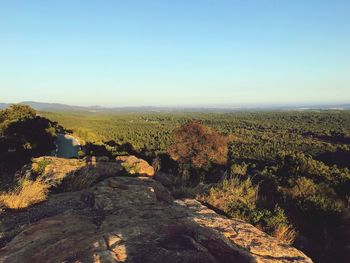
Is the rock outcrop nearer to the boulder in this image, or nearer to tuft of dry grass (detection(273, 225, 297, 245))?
tuft of dry grass (detection(273, 225, 297, 245))

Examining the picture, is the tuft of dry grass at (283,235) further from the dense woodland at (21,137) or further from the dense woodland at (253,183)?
the dense woodland at (21,137)

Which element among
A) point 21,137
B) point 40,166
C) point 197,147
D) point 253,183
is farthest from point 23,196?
point 197,147

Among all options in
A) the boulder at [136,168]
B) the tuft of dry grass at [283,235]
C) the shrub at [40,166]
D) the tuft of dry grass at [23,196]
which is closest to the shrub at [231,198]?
the tuft of dry grass at [283,235]

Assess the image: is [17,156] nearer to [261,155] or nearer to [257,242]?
[257,242]

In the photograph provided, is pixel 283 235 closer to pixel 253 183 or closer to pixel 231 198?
pixel 231 198

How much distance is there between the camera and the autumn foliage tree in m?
34.0

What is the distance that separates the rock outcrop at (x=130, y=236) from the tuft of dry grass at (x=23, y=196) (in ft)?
1.09

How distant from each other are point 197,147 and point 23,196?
28111 millimetres

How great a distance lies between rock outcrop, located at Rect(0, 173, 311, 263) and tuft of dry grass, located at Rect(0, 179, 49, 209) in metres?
0.33

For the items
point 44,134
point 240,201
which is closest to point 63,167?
point 240,201

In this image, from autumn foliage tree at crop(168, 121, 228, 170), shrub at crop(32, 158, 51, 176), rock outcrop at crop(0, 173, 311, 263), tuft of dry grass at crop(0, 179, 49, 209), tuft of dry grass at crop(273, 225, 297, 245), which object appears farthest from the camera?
autumn foliage tree at crop(168, 121, 228, 170)

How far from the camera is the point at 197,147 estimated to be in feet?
114

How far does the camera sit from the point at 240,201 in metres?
8.60

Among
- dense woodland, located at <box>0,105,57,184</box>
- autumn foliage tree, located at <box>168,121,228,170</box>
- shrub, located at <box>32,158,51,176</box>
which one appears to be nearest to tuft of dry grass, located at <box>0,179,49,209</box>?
shrub, located at <box>32,158,51,176</box>
